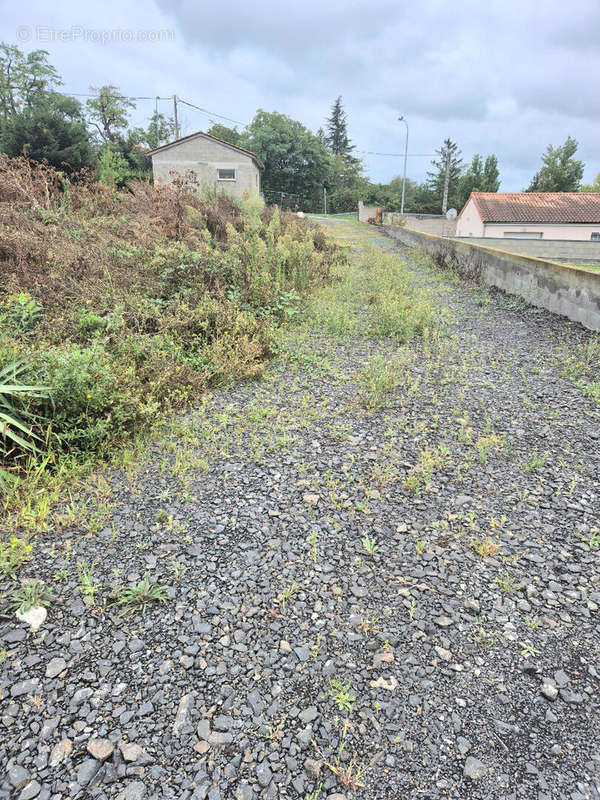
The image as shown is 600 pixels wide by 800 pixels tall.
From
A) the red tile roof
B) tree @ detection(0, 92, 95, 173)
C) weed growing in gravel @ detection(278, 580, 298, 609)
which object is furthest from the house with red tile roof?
weed growing in gravel @ detection(278, 580, 298, 609)

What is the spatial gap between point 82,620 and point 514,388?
4.19 meters

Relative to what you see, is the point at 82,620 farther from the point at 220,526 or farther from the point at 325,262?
the point at 325,262

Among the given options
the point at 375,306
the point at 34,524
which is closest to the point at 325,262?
the point at 375,306

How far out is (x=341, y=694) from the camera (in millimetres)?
1686

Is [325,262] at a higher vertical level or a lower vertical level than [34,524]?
higher

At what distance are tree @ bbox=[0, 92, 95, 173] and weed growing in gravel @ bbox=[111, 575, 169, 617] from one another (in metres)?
24.4

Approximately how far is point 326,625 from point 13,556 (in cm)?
162

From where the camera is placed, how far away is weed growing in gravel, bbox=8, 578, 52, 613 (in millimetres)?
1971

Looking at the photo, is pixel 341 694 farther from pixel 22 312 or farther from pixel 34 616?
pixel 22 312

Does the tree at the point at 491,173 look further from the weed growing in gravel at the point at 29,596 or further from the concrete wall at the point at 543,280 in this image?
the weed growing in gravel at the point at 29,596

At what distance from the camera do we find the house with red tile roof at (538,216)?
1045 inches

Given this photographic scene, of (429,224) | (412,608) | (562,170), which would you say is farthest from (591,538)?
(562,170)

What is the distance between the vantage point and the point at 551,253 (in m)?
14.4

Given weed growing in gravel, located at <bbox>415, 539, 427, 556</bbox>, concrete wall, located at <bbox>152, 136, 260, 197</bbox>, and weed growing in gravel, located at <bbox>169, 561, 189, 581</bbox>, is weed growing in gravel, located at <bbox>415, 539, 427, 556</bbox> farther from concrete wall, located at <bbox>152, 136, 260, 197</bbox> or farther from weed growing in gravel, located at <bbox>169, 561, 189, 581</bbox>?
concrete wall, located at <bbox>152, 136, 260, 197</bbox>
